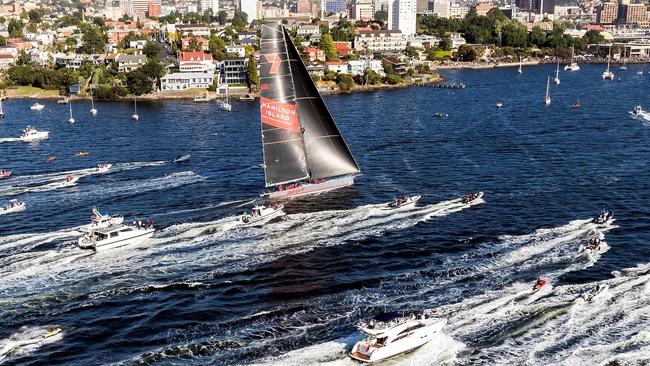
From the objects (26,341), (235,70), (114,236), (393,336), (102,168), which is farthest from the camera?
(235,70)

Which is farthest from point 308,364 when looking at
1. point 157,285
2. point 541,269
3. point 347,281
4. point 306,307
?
point 541,269

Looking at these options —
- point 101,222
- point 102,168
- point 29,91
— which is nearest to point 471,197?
point 101,222

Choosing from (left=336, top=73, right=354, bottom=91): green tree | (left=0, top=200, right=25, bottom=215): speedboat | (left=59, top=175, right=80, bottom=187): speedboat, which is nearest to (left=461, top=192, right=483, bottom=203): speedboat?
(left=0, top=200, right=25, bottom=215): speedboat

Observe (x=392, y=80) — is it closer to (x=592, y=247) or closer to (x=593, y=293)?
(x=592, y=247)

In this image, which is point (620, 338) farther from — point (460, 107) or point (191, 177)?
point (460, 107)

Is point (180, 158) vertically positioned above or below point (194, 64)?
below

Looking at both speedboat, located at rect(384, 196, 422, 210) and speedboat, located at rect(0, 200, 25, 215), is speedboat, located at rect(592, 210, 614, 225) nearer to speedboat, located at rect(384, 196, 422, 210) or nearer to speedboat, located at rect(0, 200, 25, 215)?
speedboat, located at rect(384, 196, 422, 210)

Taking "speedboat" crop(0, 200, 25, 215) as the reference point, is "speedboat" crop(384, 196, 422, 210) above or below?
above
